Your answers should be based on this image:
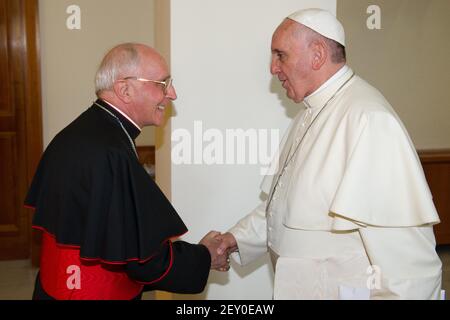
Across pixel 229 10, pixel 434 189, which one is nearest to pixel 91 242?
pixel 229 10

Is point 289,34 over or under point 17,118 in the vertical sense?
over

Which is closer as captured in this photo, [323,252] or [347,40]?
[323,252]

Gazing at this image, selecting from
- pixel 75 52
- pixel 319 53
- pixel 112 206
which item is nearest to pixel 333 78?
pixel 319 53

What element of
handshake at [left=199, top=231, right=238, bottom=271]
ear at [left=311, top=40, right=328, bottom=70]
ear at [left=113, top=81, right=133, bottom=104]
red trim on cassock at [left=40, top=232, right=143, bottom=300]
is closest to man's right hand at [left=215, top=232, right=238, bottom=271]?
handshake at [left=199, top=231, right=238, bottom=271]

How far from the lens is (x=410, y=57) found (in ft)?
19.1

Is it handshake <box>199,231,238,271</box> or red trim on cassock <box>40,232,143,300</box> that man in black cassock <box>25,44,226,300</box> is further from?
handshake <box>199,231,238,271</box>

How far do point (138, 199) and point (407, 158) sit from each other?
3.49 feet

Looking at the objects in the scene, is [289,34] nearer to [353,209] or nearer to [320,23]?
[320,23]

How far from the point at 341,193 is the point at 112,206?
2.89 feet

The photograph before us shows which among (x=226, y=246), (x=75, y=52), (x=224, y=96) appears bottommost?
(x=226, y=246)

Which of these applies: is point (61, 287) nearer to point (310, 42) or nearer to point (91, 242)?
point (91, 242)

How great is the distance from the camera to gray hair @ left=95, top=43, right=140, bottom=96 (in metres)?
2.16
